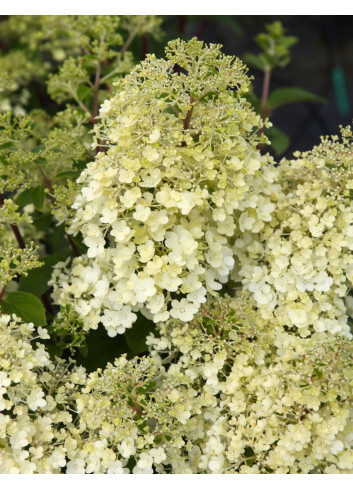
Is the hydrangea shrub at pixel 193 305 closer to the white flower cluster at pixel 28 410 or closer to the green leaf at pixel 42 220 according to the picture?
the white flower cluster at pixel 28 410

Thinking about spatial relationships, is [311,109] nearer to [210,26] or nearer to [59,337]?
[210,26]

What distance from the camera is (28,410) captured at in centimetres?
89

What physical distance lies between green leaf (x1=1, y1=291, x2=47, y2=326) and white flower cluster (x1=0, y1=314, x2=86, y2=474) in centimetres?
2

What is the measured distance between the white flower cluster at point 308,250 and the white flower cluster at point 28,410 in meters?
0.30

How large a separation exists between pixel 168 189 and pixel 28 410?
1.20ft

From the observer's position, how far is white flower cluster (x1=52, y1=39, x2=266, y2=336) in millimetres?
849

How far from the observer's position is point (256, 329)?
35.8 inches

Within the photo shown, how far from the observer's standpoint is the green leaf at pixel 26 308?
92 cm

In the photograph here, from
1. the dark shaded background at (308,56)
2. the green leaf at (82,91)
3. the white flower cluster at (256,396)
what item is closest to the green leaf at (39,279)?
the white flower cluster at (256,396)

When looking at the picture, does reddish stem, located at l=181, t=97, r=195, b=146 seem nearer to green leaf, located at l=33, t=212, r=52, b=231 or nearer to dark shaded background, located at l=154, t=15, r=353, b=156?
green leaf, located at l=33, t=212, r=52, b=231

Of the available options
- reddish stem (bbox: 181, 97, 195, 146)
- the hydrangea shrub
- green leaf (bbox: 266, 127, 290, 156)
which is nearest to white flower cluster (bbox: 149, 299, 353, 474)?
the hydrangea shrub

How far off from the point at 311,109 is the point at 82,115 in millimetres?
2098

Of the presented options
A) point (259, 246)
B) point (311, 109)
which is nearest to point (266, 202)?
point (259, 246)

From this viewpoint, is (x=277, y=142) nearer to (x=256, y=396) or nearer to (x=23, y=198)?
(x=23, y=198)
